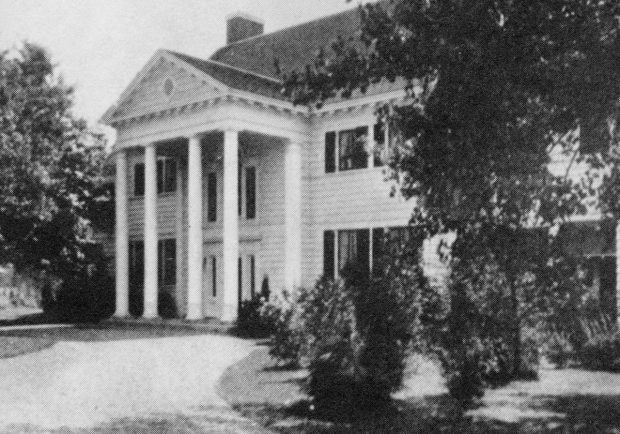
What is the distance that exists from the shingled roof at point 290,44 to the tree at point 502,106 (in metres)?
18.2

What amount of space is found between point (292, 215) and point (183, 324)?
15.5 ft

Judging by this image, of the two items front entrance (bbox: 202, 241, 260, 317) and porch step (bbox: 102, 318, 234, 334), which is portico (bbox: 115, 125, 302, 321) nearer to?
front entrance (bbox: 202, 241, 260, 317)

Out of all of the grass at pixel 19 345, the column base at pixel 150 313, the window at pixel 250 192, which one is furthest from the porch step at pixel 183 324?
the grass at pixel 19 345

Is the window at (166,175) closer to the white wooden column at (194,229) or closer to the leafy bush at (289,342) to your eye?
the white wooden column at (194,229)

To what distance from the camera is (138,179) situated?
93.8ft

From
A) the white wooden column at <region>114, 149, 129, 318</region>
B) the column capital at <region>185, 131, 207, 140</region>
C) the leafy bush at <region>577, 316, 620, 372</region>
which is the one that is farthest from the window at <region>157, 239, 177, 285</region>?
the leafy bush at <region>577, 316, 620, 372</region>

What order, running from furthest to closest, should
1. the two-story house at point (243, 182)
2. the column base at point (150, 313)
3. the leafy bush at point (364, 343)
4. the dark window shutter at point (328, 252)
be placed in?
1. the column base at point (150, 313)
2. the dark window shutter at point (328, 252)
3. the two-story house at point (243, 182)
4. the leafy bush at point (364, 343)

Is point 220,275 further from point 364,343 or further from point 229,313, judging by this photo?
point 364,343

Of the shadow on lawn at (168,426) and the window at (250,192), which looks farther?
the window at (250,192)

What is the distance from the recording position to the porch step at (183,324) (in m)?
21.3

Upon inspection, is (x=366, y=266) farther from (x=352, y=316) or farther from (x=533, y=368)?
(x=533, y=368)

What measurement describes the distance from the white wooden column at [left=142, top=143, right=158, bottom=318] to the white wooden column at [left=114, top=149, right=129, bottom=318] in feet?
5.15

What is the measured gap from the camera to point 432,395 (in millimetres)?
11195

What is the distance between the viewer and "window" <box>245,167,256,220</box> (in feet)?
81.4
